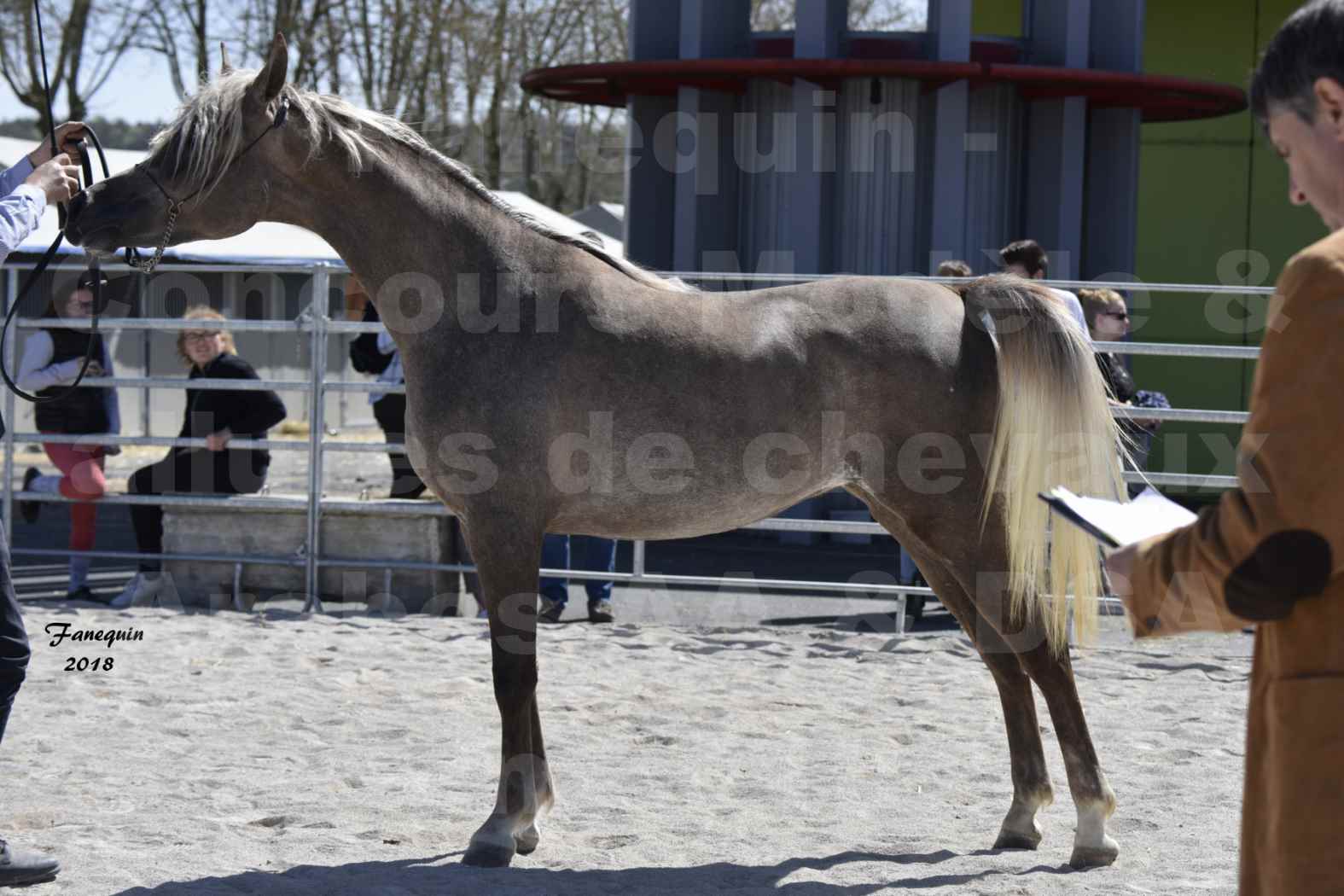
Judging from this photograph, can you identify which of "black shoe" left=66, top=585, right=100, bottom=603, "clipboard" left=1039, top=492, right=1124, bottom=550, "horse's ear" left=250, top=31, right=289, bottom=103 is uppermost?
"horse's ear" left=250, top=31, right=289, bottom=103

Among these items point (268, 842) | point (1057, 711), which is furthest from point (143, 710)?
point (1057, 711)

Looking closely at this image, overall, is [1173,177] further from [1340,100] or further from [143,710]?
[1340,100]

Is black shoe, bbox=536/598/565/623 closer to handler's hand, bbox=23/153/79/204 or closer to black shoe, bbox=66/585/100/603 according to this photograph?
black shoe, bbox=66/585/100/603

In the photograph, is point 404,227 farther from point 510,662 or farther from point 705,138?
point 705,138

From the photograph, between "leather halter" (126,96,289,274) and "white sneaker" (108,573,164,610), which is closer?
"leather halter" (126,96,289,274)

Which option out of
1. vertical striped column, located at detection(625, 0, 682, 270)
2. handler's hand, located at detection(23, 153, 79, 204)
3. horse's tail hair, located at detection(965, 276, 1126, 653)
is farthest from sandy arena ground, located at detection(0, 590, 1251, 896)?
vertical striped column, located at detection(625, 0, 682, 270)

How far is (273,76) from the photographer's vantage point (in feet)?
11.5

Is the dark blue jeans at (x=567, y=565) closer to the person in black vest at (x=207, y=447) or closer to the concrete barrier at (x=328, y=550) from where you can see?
the concrete barrier at (x=328, y=550)

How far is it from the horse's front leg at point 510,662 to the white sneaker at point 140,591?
4433 millimetres

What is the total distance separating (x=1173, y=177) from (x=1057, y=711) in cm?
1134

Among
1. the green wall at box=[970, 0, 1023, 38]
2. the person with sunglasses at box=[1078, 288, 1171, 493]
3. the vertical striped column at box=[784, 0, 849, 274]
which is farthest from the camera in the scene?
Result: the green wall at box=[970, 0, 1023, 38]

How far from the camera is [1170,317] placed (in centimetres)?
1338

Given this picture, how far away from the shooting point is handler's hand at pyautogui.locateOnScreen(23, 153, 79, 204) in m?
3.21

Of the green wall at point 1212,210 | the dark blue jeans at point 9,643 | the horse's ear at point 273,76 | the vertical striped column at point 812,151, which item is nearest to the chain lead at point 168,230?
the horse's ear at point 273,76
